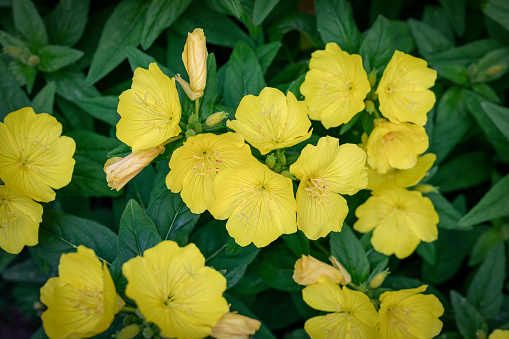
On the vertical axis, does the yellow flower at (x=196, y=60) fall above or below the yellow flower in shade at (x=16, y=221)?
above

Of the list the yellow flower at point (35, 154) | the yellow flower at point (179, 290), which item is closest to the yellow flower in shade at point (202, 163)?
the yellow flower at point (179, 290)

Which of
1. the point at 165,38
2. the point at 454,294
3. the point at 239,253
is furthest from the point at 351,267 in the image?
the point at 165,38

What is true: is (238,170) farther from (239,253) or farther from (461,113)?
(461,113)

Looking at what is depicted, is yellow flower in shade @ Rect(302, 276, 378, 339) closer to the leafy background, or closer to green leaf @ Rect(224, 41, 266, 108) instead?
the leafy background

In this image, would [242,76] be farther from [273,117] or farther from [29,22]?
[29,22]

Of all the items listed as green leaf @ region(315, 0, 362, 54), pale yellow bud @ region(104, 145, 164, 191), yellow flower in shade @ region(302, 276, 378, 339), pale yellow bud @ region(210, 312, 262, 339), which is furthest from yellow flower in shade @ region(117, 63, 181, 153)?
green leaf @ region(315, 0, 362, 54)

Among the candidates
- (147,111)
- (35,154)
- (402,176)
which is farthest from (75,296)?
(402,176)

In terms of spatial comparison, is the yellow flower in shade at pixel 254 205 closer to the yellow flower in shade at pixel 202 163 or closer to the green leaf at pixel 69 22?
the yellow flower in shade at pixel 202 163
